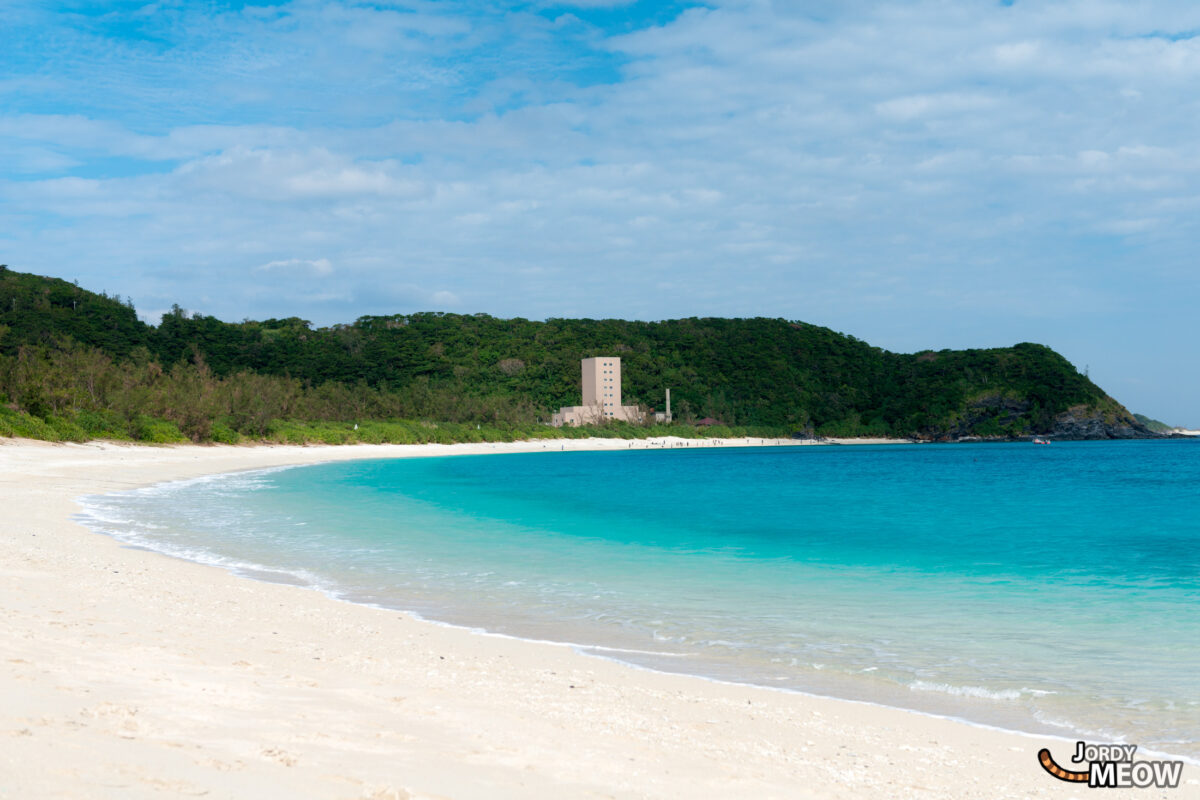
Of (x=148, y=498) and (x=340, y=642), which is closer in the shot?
(x=340, y=642)

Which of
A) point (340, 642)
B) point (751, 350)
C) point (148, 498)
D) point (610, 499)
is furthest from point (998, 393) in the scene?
point (340, 642)

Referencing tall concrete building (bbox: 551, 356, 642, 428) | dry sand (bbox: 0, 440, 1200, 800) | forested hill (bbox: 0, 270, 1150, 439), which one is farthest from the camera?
tall concrete building (bbox: 551, 356, 642, 428)

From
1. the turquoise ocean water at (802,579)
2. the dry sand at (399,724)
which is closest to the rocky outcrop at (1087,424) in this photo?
the turquoise ocean water at (802,579)

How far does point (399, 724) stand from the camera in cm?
505

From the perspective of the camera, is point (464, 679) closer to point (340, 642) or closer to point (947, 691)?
point (340, 642)

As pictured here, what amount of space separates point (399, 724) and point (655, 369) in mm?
134414

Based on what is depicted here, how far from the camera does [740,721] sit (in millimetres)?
5742

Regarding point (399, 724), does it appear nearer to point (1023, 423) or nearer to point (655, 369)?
point (655, 369)

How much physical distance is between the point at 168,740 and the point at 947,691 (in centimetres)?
576
